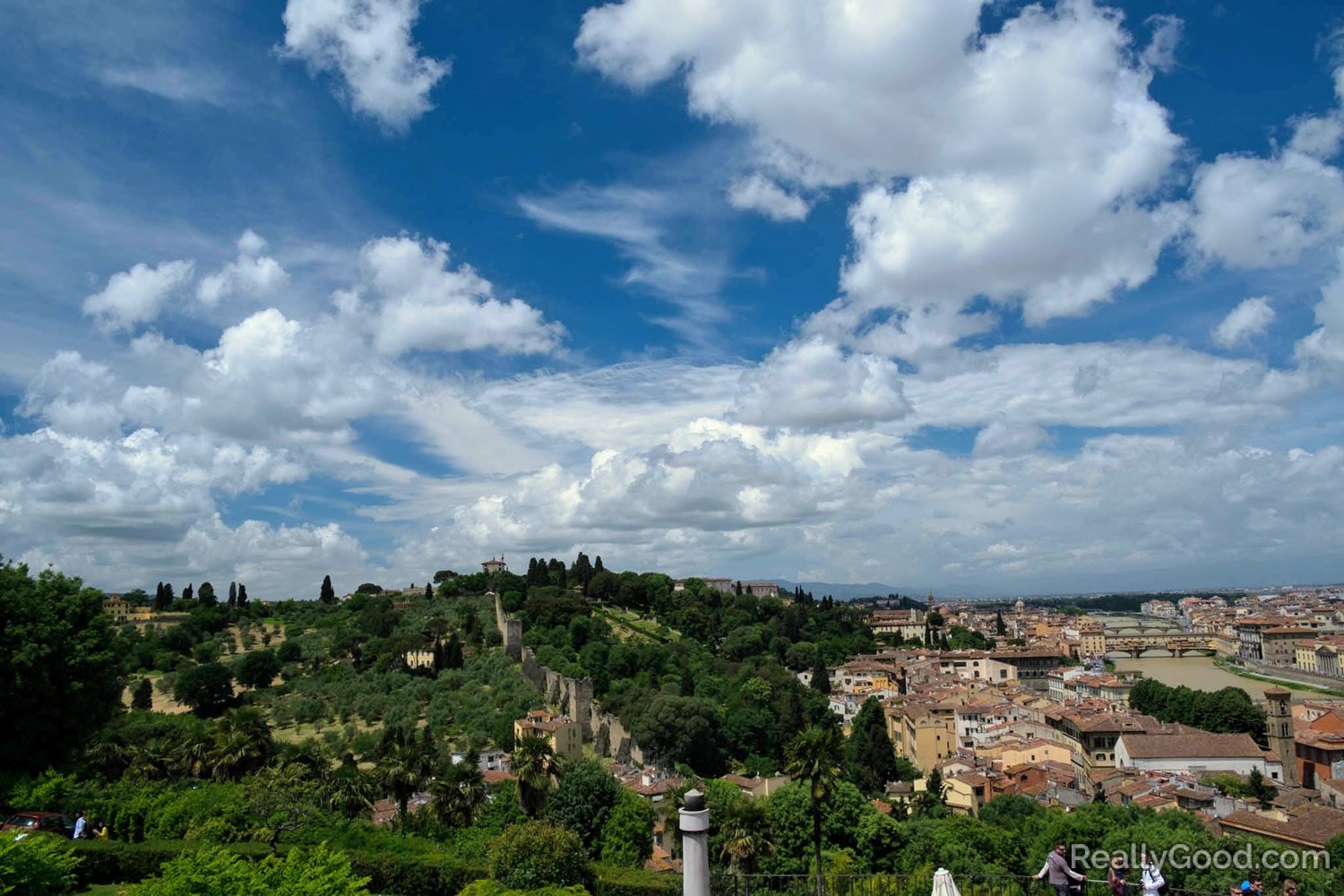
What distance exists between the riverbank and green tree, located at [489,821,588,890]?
92212mm

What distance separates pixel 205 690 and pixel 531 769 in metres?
39.2

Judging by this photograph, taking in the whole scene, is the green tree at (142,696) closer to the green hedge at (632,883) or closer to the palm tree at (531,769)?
the palm tree at (531,769)

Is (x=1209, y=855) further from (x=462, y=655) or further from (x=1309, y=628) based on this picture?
(x=1309, y=628)

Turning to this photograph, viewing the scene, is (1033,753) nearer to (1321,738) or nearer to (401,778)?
(1321,738)

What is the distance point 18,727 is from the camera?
1739 cm

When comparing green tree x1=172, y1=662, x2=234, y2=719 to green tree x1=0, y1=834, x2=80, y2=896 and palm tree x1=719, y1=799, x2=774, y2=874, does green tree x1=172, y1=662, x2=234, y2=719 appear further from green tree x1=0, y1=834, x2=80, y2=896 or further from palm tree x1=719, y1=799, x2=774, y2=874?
green tree x1=0, y1=834, x2=80, y2=896

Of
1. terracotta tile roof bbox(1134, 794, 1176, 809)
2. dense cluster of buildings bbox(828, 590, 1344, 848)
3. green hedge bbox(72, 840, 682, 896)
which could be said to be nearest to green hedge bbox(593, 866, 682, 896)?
green hedge bbox(72, 840, 682, 896)

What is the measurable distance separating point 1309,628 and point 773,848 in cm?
11761

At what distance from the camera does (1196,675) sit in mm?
102312

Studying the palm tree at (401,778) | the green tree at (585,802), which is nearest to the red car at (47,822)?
the palm tree at (401,778)

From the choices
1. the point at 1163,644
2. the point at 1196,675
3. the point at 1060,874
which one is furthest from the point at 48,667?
the point at 1163,644

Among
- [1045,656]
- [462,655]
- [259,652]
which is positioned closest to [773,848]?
[462,655]

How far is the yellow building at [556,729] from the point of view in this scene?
154 ft

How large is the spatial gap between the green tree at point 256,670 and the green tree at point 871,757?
133ft
